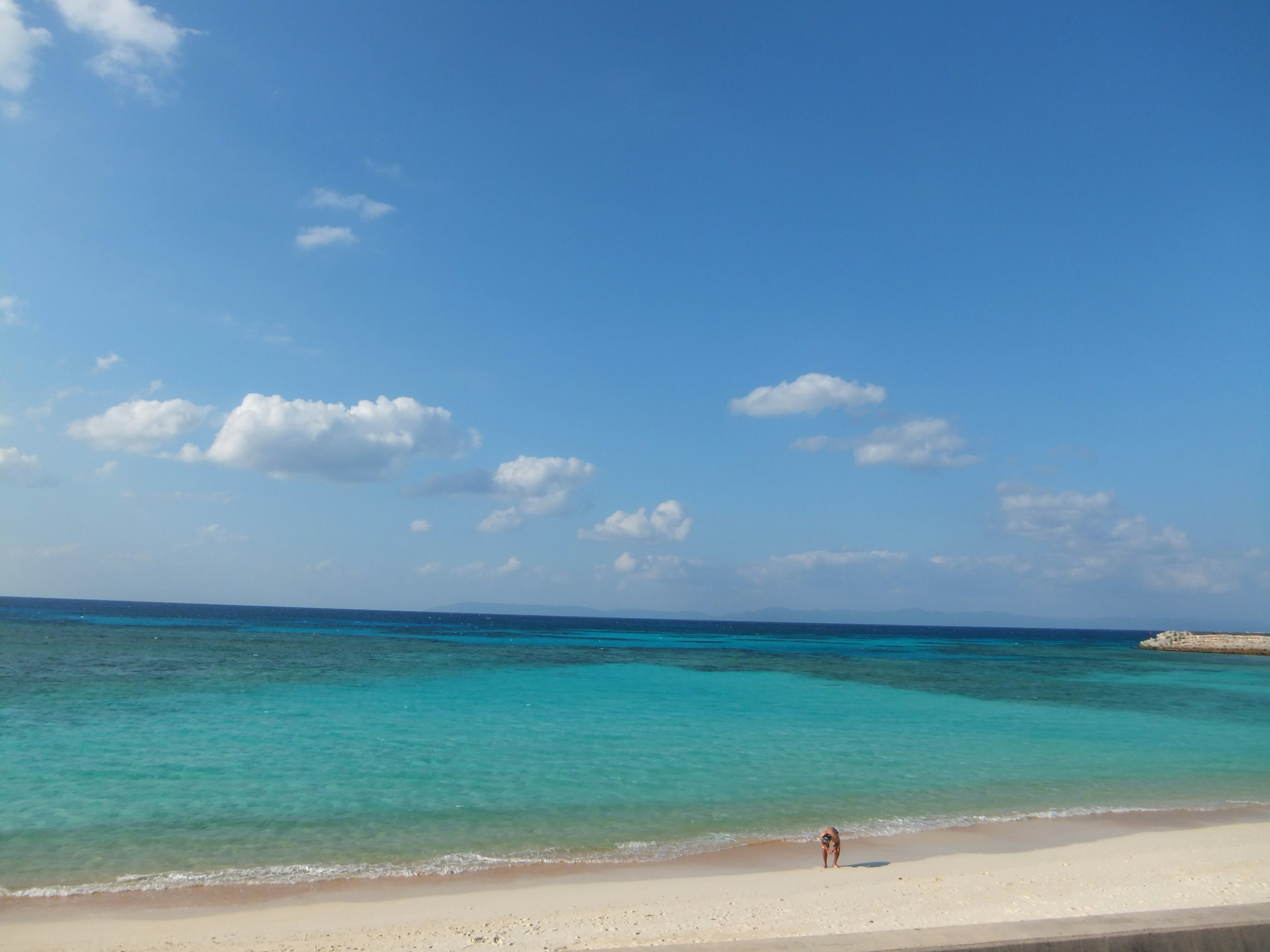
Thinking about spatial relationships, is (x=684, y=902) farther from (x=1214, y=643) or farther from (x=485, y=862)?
(x=1214, y=643)

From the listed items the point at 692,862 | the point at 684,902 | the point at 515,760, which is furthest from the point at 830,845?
the point at 515,760

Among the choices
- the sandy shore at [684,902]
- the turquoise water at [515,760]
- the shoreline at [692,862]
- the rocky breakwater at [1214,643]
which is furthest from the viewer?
the rocky breakwater at [1214,643]

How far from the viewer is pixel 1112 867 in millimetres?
9875

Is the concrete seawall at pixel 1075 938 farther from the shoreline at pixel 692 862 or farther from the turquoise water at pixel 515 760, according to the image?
the turquoise water at pixel 515 760

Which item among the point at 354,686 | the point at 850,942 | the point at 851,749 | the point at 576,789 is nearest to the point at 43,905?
the point at 576,789

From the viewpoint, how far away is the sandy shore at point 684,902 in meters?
7.56

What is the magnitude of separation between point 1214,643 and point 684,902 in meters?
92.2

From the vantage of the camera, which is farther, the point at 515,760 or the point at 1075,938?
the point at 515,760

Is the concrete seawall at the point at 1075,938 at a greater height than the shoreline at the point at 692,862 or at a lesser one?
greater

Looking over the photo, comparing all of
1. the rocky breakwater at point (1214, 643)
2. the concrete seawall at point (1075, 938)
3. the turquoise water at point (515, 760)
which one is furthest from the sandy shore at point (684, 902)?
the rocky breakwater at point (1214, 643)

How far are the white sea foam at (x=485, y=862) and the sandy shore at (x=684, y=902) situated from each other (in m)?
0.26

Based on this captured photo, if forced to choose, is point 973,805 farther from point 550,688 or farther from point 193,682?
point 193,682

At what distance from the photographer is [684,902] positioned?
8.56m

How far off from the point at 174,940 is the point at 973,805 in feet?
40.5
